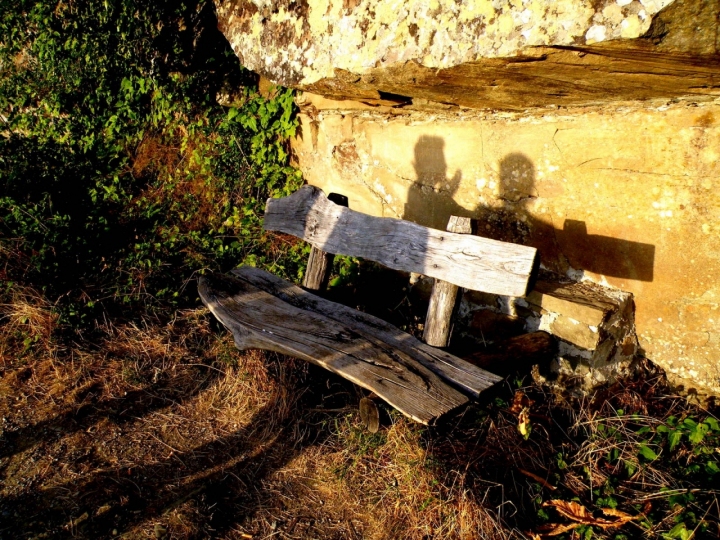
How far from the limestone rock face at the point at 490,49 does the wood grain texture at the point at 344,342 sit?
3.95ft

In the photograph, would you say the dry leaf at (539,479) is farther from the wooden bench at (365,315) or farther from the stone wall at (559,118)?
the stone wall at (559,118)

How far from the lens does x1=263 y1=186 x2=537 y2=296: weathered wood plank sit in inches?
101

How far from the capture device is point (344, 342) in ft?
9.32

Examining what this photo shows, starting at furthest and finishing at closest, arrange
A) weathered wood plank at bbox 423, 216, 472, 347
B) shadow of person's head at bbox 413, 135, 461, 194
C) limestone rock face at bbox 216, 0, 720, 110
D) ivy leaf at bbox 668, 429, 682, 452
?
shadow of person's head at bbox 413, 135, 461, 194 → weathered wood plank at bbox 423, 216, 472, 347 → ivy leaf at bbox 668, 429, 682, 452 → limestone rock face at bbox 216, 0, 720, 110

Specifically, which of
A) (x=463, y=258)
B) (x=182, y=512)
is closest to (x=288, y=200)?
(x=463, y=258)

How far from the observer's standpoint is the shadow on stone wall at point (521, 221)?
2889mm

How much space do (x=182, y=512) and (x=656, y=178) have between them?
2.61 m

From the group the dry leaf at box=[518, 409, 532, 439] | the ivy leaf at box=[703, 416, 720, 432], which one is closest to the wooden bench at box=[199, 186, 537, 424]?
the dry leaf at box=[518, 409, 532, 439]

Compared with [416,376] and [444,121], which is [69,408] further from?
[444,121]

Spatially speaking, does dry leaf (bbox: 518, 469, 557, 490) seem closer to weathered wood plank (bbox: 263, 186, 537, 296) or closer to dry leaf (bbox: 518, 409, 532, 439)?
dry leaf (bbox: 518, 409, 532, 439)

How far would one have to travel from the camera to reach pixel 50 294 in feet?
12.5

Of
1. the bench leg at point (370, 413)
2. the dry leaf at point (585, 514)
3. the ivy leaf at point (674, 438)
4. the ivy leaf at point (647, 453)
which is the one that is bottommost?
the dry leaf at point (585, 514)

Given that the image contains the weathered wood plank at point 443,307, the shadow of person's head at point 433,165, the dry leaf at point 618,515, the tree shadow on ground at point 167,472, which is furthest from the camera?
the shadow of person's head at point 433,165

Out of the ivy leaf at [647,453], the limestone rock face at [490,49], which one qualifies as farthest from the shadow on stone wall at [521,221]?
the ivy leaf at [647,453]
